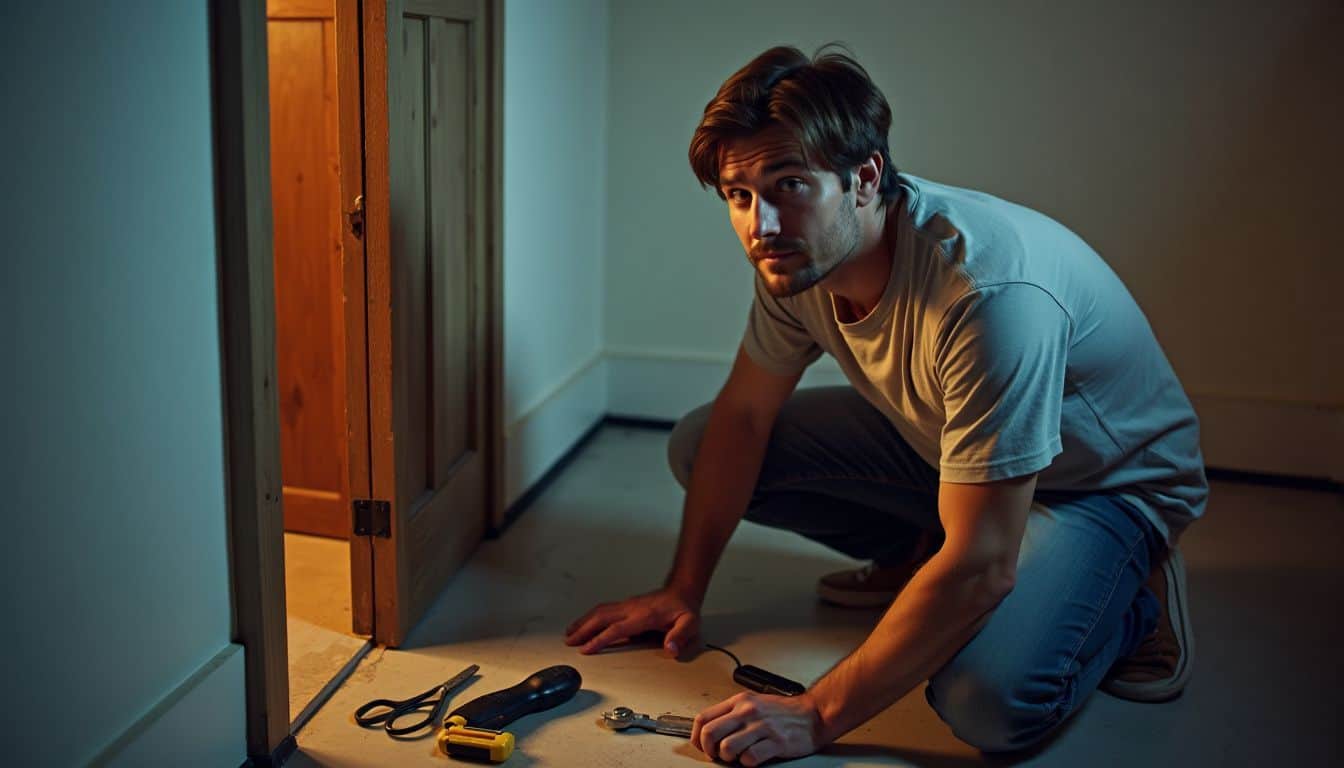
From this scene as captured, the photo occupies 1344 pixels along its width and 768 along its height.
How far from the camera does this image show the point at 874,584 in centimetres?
229

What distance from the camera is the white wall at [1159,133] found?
A: 2859 mm

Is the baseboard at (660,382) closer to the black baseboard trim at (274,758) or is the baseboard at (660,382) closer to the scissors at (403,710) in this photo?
the scissors at (403,710)

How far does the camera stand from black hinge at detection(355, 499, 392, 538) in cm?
203

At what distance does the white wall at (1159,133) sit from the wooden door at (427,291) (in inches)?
37.8

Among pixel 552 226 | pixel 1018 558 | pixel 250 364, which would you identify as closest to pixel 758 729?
pixel 1018 558

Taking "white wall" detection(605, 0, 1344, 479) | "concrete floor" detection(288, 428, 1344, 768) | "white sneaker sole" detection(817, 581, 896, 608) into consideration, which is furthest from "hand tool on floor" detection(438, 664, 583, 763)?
"white wall" detection(605, 0, 1344, 479)

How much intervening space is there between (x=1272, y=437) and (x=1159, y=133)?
0.79 metres

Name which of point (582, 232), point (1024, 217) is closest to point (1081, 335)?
point (1024, 217)

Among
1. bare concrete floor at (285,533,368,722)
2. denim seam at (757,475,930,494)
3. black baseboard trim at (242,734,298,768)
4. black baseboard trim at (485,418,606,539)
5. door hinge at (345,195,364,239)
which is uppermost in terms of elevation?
door hinge at (345,195,364,239)

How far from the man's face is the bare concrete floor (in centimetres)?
90

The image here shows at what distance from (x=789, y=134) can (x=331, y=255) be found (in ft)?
3.66

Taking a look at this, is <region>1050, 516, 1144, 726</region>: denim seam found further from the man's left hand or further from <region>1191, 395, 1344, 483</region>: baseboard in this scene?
<region>1191, 395, 1344, 483</region>: baseboard

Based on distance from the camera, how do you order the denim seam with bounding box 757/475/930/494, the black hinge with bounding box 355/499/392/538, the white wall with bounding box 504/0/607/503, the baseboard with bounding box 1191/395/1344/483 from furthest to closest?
the baseboard with bounding box 1191/395/1344/483 < the white wall with bounding box 504/0/607/503 < the denim seam with bounding box 757/475/930/494 < the black hinge with bounding box 355/499/392/538

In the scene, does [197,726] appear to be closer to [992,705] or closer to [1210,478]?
[992,705]
